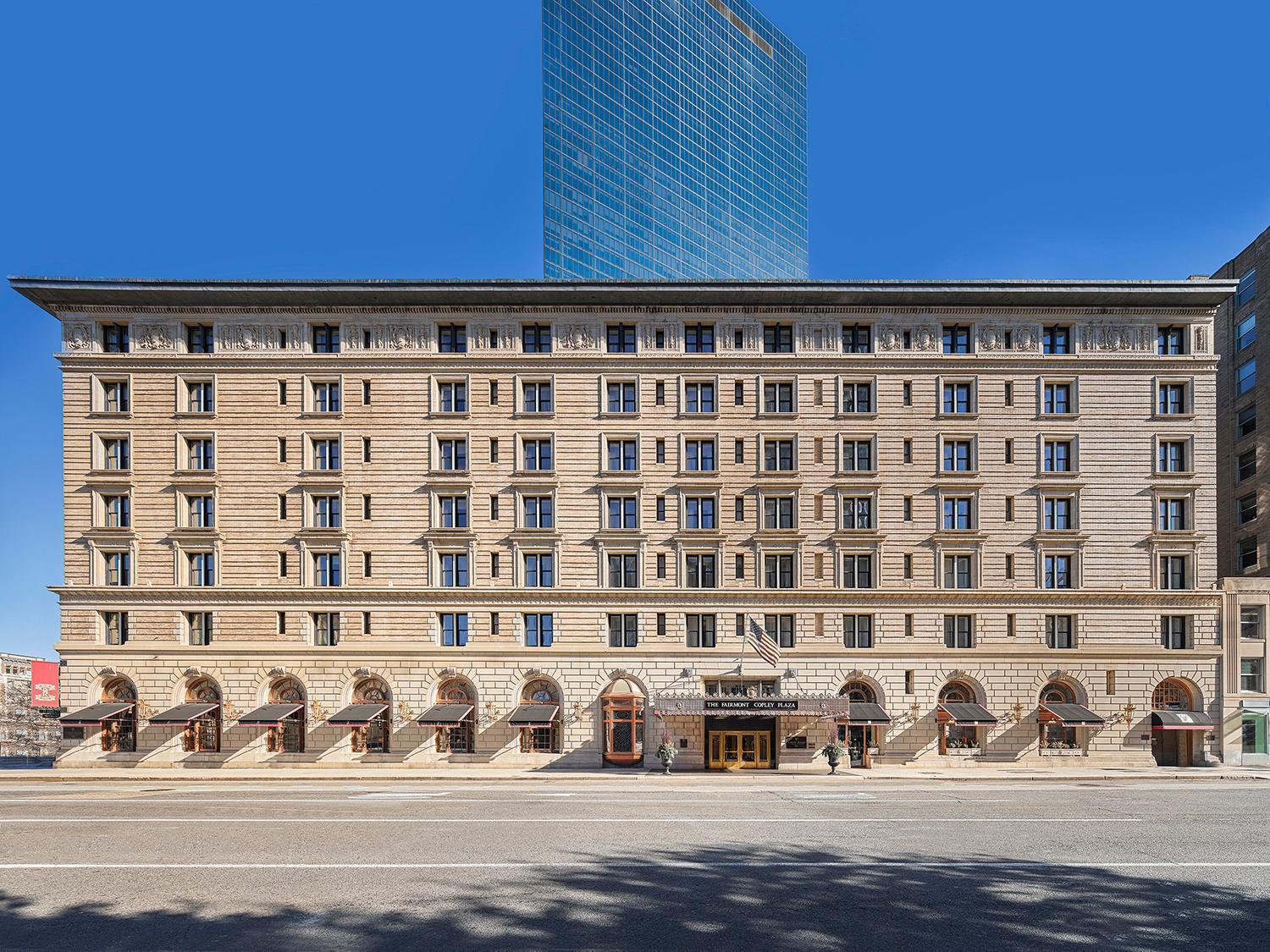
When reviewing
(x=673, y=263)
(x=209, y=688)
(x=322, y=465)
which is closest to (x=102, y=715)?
(x=209, y=688)

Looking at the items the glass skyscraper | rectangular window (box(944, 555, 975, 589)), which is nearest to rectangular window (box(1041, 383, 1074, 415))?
rectangular window (box(944, 555, 975, 589))

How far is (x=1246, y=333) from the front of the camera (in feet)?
169

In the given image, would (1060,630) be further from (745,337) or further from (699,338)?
(699,338)

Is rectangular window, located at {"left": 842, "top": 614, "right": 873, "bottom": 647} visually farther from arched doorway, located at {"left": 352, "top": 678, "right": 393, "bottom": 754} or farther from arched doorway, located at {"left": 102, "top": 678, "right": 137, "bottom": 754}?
arched doorway, located at {"left": 102, "top": 678, "right": 137, "bottom": 754}

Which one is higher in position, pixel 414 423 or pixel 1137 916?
pixel 414 423

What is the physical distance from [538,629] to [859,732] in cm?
1855

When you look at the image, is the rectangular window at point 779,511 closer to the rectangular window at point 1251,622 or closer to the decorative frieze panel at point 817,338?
the decorative frieze panel at point 817,338

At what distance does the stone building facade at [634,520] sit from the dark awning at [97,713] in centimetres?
25

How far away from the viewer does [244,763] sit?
4038 centimetres

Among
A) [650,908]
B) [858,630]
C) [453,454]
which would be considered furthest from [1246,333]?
[650,908]

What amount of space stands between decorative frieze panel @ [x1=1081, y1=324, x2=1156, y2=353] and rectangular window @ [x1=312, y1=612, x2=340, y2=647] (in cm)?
4548

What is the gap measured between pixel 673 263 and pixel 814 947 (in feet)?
437

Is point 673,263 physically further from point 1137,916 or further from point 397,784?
point 1137,916

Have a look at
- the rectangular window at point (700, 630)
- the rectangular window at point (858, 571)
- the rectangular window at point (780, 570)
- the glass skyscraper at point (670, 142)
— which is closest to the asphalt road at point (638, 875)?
the rectangular window at point (700, 630)
